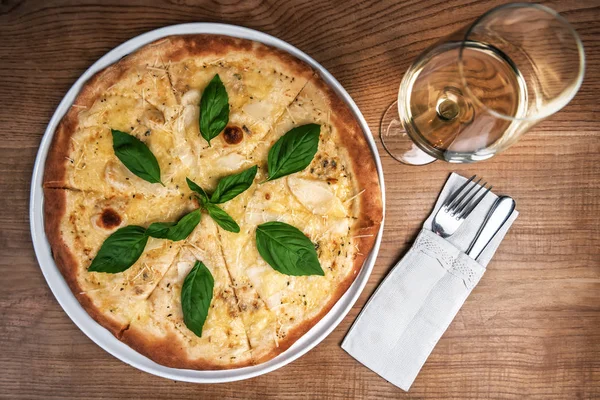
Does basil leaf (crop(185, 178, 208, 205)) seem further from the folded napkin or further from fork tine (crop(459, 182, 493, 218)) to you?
fork tine (crop(459, 182, 493, 218))

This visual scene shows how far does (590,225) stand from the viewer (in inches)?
105

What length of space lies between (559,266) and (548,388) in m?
0.60

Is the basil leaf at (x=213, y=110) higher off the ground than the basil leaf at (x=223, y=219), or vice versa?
the basil leaf at (x=213, y=110)

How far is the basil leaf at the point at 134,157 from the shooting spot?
7.33ft

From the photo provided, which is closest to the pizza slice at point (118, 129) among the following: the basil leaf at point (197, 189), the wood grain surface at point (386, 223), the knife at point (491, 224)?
the basil leaf at point (197, 189)

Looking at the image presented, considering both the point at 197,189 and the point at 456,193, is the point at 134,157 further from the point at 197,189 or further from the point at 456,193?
the point at 456,193

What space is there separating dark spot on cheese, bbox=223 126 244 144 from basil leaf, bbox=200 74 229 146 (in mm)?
62

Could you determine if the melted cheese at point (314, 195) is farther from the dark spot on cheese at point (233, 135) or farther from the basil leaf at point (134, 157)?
the basil leaf at point (134, 157)

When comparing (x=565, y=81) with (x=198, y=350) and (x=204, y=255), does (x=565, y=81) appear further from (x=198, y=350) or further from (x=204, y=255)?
(x=198, y=350)

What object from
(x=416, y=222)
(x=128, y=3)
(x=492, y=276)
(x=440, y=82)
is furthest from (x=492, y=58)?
(x=128, y=3)

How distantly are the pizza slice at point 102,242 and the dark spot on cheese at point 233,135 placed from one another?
33 cm

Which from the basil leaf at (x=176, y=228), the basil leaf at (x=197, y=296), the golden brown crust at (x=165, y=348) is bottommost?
the golden brown crust at (x=165, y=348)

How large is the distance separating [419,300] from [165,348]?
1178 millimetres

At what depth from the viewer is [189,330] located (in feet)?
7.77
